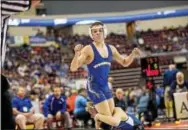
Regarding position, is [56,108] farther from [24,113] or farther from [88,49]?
[88,49]

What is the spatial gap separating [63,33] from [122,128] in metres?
12.2

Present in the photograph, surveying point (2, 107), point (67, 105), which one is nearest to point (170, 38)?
point (67, 105)

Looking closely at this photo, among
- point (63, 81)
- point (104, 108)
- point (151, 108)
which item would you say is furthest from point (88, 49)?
point (63, 81)

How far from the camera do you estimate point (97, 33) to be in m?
4.08

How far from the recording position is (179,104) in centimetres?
521

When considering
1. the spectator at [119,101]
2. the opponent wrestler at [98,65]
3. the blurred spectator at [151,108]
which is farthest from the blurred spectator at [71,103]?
the opponent wrestler at [98,65]

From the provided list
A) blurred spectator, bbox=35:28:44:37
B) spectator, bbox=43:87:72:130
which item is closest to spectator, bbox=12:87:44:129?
spectator, bbox=43:87:72:130

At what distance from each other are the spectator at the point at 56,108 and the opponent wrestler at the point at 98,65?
9.61 feet

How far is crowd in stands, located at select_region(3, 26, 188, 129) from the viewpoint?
627cm

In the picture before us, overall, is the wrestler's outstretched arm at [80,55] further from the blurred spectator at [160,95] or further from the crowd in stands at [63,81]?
the blurred spectator at [160,95]

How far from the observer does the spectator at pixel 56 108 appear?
6.97 m

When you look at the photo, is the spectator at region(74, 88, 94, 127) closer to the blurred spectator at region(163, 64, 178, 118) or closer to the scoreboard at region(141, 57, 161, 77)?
the blurred spectator at region(163, 64, 178, 118)

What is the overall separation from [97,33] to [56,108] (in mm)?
3247

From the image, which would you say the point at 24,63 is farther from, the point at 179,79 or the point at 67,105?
the point at 179,79
